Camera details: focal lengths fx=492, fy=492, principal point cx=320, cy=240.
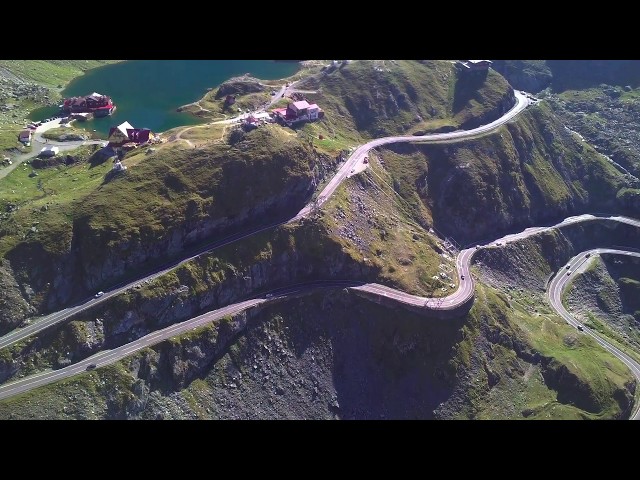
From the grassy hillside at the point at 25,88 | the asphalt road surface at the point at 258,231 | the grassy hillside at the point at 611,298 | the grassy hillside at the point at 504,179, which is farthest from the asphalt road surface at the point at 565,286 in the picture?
the grassy hillside at the point at 25,88

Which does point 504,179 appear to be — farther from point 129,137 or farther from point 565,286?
point 129,137

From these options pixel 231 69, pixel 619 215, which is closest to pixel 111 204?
pixel 231 69

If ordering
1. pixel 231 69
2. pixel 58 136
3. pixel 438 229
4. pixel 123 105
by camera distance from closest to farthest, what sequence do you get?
pixel 58 136
pixel 438 229
pixel 123 105
pixel 231 69

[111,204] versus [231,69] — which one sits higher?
[231,69]

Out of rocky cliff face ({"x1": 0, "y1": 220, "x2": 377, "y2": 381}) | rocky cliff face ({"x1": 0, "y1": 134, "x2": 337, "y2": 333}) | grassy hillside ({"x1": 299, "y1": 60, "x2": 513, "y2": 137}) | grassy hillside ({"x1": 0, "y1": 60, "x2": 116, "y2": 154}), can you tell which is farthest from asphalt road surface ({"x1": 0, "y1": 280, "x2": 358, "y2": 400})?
grassy hillside ({"x1": 0, "y1": 60, "x2": 116, "y2": 154})

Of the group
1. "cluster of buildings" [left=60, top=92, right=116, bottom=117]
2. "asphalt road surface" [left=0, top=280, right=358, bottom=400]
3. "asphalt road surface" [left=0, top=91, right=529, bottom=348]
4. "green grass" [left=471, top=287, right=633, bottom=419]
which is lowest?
"green grass" [left=471, top=287, right=633, bottom=419]

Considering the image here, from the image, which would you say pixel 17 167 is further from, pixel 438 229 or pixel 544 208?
pixel 544 208

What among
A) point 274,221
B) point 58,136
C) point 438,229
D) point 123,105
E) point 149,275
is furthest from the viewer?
point 123,105

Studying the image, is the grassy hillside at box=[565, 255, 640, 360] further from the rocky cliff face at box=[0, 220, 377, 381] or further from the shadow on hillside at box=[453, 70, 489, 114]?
the rocky cliff face at box=[0, 220, 377, 381]
